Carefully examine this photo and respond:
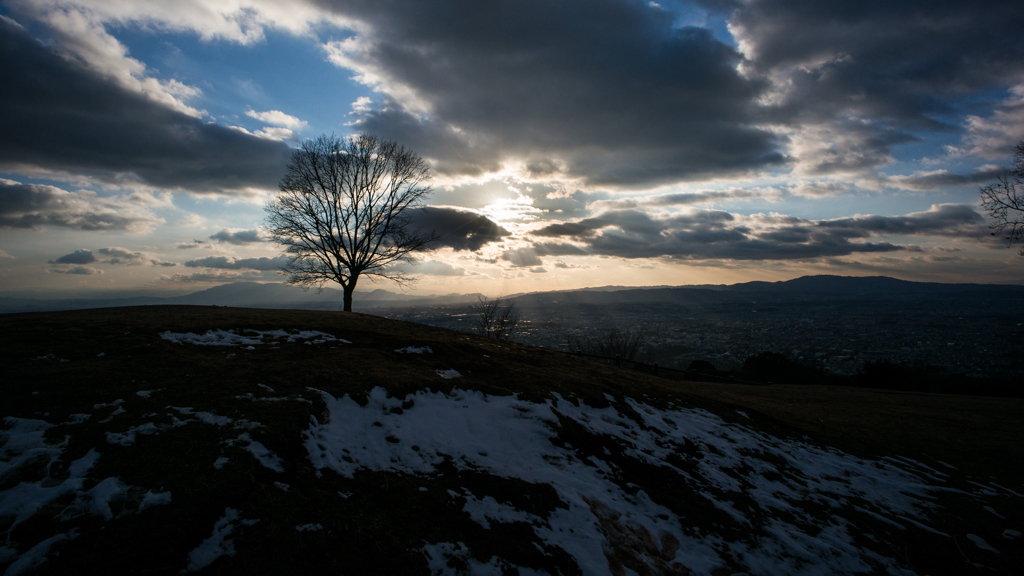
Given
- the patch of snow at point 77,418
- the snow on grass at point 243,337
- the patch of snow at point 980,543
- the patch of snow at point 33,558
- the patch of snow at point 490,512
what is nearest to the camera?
the patch of snow at point 33,558

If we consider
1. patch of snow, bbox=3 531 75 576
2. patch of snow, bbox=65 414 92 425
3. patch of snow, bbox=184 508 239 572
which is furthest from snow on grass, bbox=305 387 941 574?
patch of snow, bbox=65 414 92 425

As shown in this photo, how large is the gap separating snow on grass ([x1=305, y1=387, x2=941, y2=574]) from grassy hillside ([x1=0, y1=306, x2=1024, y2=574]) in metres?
0.04

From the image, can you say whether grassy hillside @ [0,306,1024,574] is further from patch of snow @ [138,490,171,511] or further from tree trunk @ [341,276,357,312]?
tree trunk @ [341,276,357,312]

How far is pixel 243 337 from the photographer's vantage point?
10.3m

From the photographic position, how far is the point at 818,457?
8555mm

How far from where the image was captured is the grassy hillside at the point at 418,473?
3.64 m

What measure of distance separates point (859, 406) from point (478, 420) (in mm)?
16060

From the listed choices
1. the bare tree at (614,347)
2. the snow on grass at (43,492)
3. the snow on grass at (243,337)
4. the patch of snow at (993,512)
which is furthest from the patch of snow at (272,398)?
the bare tree at (614,347)

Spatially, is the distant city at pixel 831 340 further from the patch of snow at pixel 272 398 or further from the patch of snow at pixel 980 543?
the patch of snow at pixel 980 543

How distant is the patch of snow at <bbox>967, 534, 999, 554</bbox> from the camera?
5684 millimetres

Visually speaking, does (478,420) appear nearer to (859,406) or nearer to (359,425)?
(359,425)

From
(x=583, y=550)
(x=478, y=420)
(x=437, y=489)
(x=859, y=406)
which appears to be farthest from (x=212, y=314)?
(x=859, y=406)

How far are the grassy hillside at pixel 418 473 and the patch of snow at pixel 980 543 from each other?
0.06 m

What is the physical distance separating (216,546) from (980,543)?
10.1 metres
